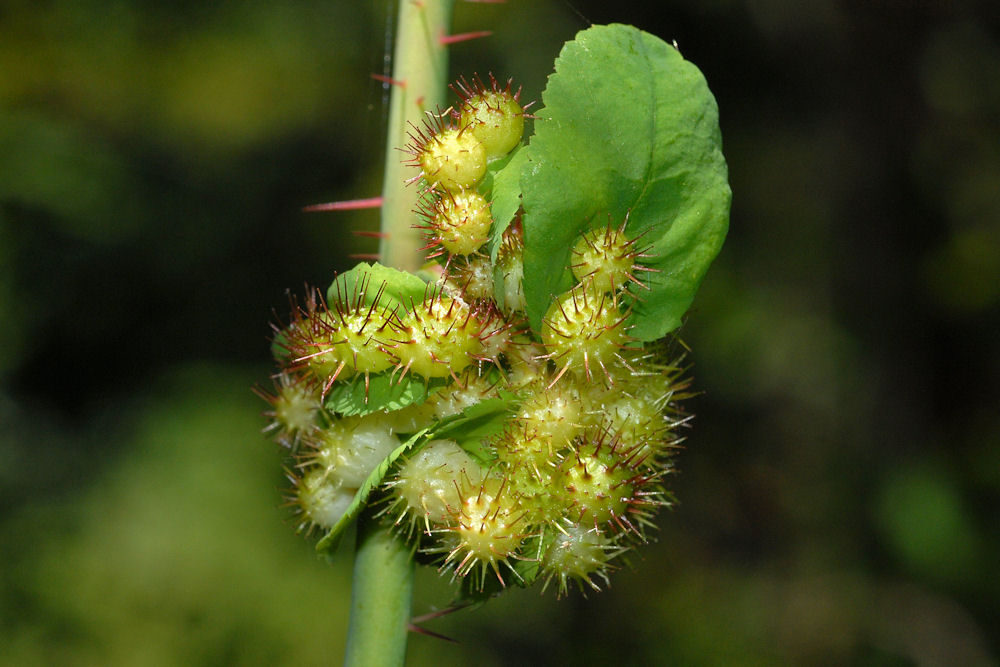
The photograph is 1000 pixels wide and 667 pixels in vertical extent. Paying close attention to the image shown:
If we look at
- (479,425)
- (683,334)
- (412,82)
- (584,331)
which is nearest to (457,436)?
(479,425)

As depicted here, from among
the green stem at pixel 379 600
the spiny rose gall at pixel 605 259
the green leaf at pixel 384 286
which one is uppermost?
the spiny rose gall at pixel 605 259

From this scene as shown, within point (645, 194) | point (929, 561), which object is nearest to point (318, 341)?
point (645, 194)

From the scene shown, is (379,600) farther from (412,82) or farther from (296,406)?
(412,82)

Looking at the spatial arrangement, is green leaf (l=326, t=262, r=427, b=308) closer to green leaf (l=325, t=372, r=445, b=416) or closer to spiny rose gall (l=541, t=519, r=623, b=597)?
green leaf (l=325, t=372, r=445, b=416)

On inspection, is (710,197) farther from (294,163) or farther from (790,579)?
(790,579)

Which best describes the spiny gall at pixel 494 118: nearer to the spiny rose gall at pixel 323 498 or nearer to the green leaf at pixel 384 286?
the green leaf at pixel 384 286

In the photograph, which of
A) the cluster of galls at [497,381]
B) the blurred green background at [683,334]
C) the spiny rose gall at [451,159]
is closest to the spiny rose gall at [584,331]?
the cluster of galls at [497,381]

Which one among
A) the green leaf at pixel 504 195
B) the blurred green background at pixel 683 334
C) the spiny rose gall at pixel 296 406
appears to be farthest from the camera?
the blurred green background at pixel 683 334

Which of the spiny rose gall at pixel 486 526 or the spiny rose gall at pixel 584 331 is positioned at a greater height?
the spiny rose gall at pixel 584 331
